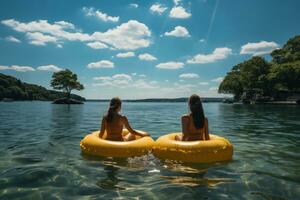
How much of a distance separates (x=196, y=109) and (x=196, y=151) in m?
1.10

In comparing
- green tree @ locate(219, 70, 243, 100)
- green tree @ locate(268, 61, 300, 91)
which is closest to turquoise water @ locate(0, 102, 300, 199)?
green tree @ locate(268, 61, 300, 91)

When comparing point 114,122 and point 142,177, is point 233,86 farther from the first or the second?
point 142,177

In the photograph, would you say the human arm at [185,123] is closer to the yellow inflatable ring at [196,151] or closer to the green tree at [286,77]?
the yellow inflatable ring at [196,151]

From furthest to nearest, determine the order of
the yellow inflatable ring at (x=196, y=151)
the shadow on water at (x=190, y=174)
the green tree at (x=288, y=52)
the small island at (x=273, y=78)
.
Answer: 1. the green tree at (x=288, y=52)
2. the small island at (x=273, y=78)
3. the yellow inflatable ring at (x=196, y=151)
4. the shadow on water at (x=190, y=174)

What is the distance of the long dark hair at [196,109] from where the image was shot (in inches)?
280

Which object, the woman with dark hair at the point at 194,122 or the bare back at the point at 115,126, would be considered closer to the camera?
the woman with dark hair at the point at 194,122

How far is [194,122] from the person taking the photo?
23.8 ft

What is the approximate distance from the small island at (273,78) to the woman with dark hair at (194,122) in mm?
61702


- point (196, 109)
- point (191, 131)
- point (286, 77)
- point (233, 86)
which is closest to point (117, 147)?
point (191, 131)

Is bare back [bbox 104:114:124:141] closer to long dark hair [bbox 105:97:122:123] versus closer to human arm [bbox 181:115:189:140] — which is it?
long dark hair [bbox 105:97:122:123]

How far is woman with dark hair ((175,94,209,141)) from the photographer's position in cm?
713

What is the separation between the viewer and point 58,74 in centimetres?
8988

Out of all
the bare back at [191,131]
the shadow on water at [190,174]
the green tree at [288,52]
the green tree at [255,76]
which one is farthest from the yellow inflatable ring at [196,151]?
the green tree at [288,52]

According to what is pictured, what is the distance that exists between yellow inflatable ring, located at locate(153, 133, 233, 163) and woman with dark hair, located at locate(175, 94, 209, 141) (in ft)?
1.43
